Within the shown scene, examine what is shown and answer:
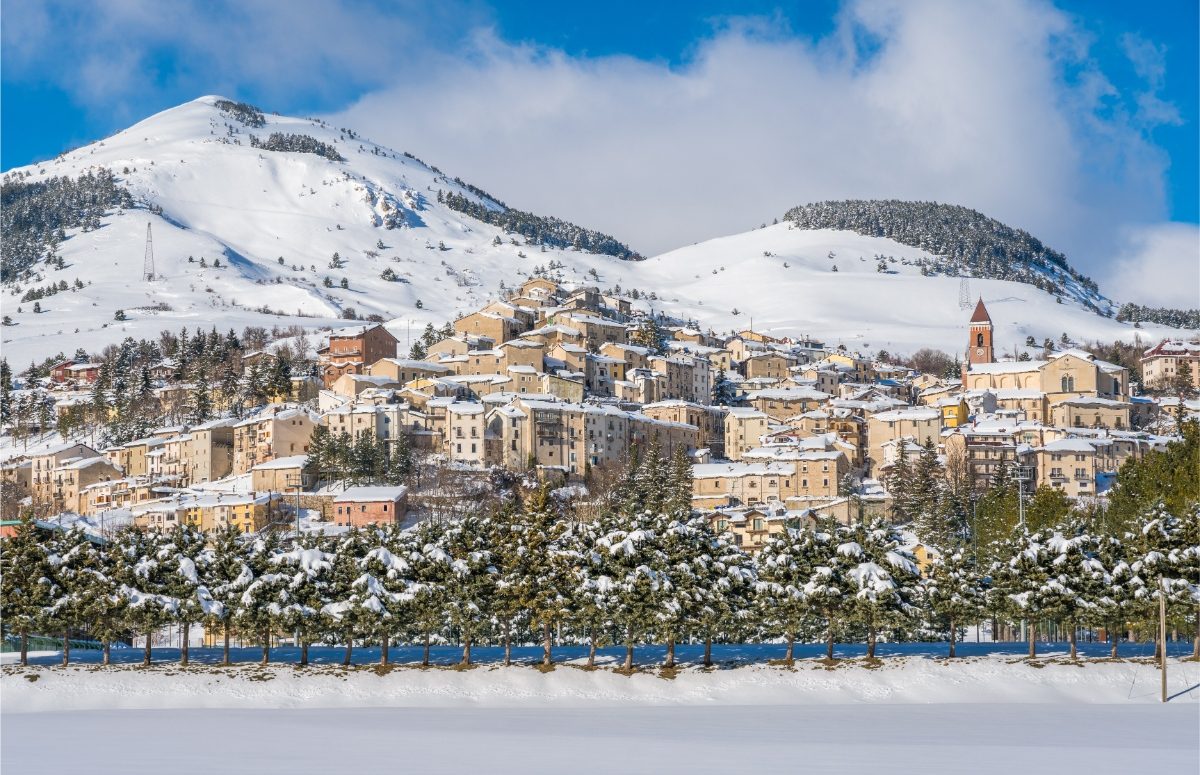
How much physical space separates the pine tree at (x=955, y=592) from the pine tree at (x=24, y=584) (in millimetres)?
32760

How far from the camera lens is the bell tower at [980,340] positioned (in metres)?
172

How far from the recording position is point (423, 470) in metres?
111

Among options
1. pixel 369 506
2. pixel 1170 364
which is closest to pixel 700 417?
pixel 369 506

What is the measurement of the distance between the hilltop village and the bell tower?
56 cm

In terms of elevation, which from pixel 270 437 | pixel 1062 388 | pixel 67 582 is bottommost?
pixel 67 582

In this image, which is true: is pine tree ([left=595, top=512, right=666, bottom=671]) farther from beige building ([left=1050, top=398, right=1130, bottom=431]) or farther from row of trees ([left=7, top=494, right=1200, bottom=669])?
beige building ([left=1050, top=398, right=1130, bottom=431])

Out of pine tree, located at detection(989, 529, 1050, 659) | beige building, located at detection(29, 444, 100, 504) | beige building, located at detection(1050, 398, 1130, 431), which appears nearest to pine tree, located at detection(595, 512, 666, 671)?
pine tree, located at detection(989, 529, 1050, 659)

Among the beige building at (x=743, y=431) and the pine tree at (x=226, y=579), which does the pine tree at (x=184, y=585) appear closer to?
the pine tree at (x=226, y=579)

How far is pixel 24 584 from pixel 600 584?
21.4m

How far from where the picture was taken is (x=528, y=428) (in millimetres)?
115688

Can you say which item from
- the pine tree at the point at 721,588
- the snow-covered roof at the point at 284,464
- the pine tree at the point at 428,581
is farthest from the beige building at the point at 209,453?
the pine tree at the point at 721,588

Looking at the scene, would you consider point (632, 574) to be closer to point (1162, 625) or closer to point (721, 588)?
point (721, 588)

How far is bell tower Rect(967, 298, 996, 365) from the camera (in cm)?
17200

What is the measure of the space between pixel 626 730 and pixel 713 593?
13.1m
